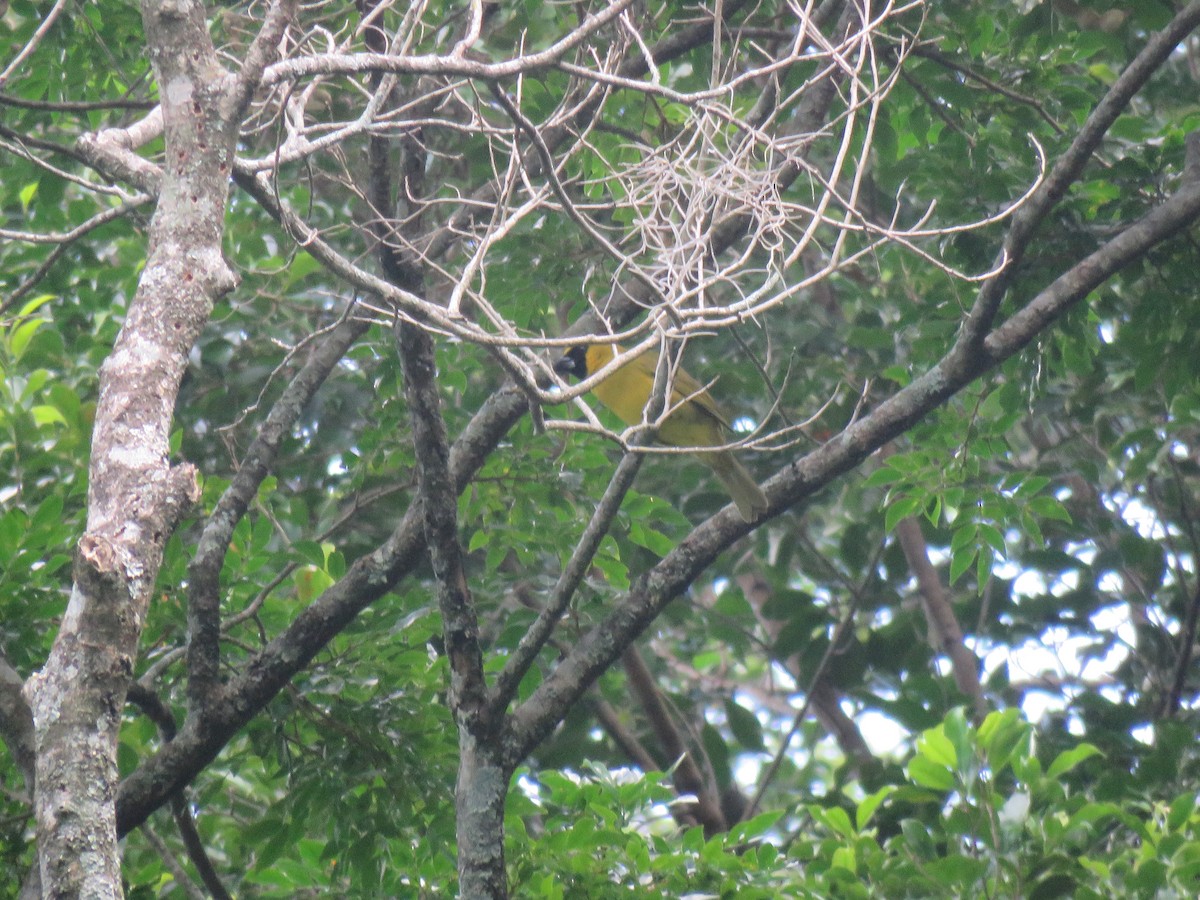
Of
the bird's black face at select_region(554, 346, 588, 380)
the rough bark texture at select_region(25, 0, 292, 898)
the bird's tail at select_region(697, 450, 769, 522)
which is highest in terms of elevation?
the bird's black face at select_region(554, 346, 588, 380)

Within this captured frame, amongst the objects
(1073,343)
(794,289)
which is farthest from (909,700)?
(794,289)

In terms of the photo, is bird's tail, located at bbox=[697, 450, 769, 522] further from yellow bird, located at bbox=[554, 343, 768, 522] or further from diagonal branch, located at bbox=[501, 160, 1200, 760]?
diagonal branch, located at bbox=[501, 160, 1200, 760]

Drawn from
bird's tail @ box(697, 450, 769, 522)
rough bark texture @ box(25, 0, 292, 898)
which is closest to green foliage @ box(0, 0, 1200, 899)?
bird's tail @ box(697, 450, 769, 522)

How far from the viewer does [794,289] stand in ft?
8.27

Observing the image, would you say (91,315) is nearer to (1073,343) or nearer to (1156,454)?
(1073,343)

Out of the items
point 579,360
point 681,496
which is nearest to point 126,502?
Answer: point 681,496

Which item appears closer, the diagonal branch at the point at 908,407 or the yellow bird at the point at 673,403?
the diagonal branch at the point at 908,407

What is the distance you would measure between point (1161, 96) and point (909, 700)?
2.44 m

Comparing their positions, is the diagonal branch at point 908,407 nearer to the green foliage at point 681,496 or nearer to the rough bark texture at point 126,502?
the green foliage at point 681,496

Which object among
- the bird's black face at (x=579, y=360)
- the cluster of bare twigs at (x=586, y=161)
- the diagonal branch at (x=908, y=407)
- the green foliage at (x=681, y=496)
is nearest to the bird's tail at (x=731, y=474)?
the green foliage at (x=681, y=496)

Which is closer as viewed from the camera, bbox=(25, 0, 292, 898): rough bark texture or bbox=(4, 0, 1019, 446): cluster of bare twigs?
bbox=(25, 0, 292, 898): rough bark texture

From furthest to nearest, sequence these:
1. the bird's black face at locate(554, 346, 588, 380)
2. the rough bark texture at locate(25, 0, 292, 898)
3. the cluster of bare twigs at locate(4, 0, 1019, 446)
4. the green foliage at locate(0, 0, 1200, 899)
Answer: the bird's black face at locate(554, 346, 588, 380) → the green foliage at locate(0, 0, 1200, 899) → the cluster of bare twigs at locate(4, 0, 1019, 446) → the rough bark texture at locate(25, 0, 292, 898)

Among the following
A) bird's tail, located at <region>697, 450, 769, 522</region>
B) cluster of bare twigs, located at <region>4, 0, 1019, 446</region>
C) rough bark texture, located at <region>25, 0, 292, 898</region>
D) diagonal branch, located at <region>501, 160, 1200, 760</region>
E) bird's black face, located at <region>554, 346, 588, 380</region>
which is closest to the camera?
rough bark texture, located at <region>25, 0, 292, 898</region>

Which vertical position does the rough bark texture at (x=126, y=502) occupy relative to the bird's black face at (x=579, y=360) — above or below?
below
